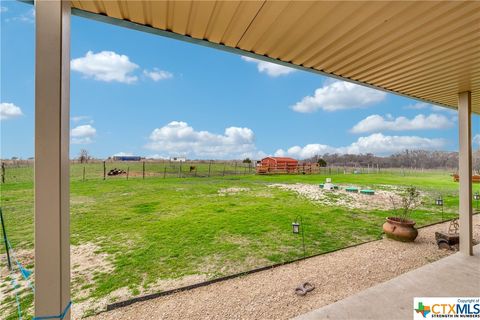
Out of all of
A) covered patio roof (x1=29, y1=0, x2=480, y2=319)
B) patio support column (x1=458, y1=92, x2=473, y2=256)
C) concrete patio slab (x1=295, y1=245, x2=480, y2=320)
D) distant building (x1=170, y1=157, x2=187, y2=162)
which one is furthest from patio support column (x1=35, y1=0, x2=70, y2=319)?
distant building (x1=170, y1=157, x2=187, y2=162)

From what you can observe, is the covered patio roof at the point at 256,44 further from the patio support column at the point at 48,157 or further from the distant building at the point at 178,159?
the distant building at the point at 178,159

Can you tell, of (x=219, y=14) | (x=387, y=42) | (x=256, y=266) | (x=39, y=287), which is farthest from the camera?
(x=256, y=266)

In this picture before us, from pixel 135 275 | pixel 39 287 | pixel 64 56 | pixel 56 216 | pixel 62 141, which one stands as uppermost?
pixel 64 56

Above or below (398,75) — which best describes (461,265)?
below

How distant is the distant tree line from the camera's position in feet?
80.2

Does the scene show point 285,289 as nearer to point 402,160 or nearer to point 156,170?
point 156,170

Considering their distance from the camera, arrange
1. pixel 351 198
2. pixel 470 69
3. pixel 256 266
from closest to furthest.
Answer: pixel 470 69 → pixel 256 266 → pixel 351 198

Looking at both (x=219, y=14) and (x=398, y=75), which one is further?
(x=398, y=75)

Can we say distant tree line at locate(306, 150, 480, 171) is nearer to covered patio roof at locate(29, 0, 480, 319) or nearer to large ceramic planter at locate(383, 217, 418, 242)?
large ceramic planter at locate(383, 217, 418, 242)

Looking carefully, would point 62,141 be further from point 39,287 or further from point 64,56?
point 39,287

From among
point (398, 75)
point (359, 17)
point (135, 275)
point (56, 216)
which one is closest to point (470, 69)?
point (398, 75)

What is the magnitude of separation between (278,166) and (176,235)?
651 inches

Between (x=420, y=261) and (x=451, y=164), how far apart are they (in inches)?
1144

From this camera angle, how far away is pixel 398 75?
237 centimetres
